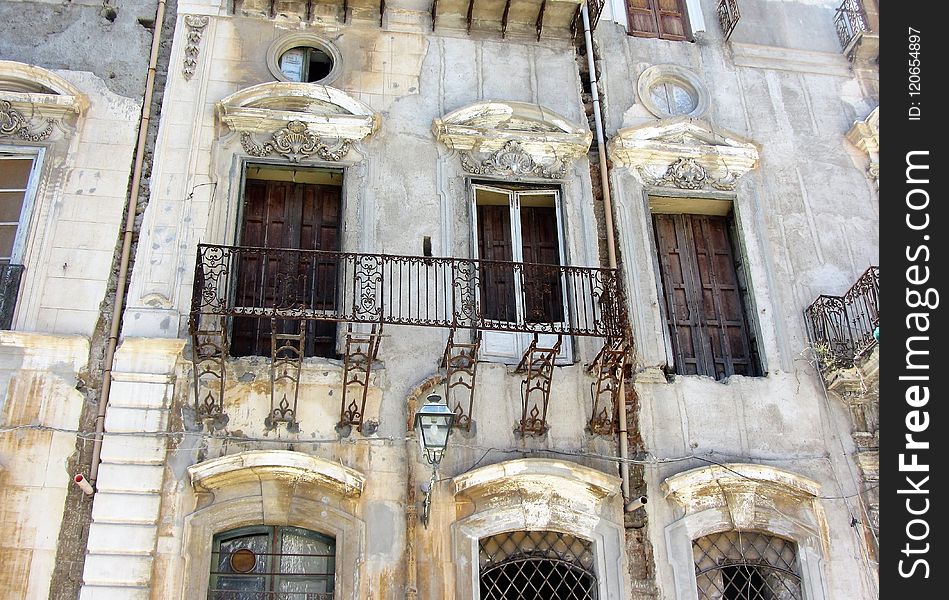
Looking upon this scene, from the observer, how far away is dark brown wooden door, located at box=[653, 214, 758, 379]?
1017 centimetres

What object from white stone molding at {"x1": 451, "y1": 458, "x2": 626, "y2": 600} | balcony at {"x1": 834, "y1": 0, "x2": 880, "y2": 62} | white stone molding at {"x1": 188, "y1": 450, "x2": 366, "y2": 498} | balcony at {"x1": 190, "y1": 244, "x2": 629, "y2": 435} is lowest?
white stone molding at {"x1": 451, "y1": 458, "x2": 626, "y2": 600}

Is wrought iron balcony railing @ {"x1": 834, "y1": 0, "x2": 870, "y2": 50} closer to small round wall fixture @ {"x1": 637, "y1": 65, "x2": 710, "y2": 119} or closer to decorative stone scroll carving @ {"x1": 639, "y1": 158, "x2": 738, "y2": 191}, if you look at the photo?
small round wall fixture @ {"x1": 637, "y1": 65, "x2": 710, "y2": 119}

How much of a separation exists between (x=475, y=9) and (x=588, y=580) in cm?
697

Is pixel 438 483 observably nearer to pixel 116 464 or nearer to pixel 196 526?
pixel 196 526

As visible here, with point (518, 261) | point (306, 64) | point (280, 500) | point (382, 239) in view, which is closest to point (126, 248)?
point (382, 239)

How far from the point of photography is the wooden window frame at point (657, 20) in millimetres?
12180

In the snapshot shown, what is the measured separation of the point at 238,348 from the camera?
9.43 meters

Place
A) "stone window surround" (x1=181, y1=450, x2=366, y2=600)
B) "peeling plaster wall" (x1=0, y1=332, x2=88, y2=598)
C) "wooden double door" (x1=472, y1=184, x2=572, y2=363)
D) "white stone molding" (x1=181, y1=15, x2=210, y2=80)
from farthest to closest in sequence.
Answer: "white stone molding" (x1=181, y1=15, x2=210, y2=80)
"wooden double door" (x1=472, y1=184, x2=572, y2=363)
"stone window surround" (x1=181, y1=450, x2=366, y2=600)
"peeling plaster wall" (x1=0, y1=332, x2=88, y2=598)

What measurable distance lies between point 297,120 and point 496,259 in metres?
2.72

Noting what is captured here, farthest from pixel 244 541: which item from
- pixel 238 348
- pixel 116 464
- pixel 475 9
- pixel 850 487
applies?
pixel 475 9

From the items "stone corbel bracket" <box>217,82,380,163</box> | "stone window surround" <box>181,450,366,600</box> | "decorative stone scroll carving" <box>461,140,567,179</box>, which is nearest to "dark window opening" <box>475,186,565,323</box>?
"decorative stone scroll carving" <box>461,140,567,179</box>

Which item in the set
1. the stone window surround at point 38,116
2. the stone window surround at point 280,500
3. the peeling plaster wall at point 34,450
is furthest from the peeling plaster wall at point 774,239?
the stone window surround at point 38,116

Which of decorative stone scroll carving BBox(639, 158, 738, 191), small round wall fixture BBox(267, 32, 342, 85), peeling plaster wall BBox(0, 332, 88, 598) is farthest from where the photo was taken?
small round wall fixture BBox(267, 32, 342, 85)

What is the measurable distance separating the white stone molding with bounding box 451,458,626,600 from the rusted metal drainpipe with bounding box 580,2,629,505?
0.78ft
